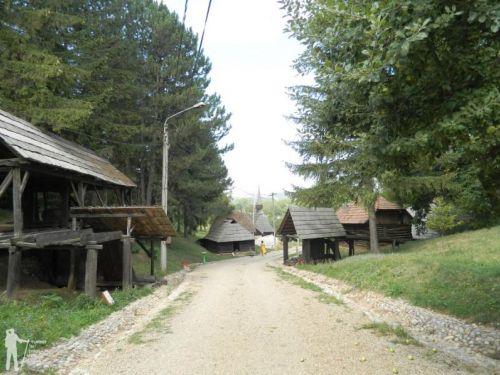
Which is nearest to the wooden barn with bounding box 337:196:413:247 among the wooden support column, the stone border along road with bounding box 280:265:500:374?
the stone border along road with bounding box 280:265:500:374

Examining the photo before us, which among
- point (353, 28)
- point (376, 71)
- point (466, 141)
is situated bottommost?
point (466, 141)

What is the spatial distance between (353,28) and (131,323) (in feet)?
25.1

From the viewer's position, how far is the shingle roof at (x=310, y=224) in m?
21.8

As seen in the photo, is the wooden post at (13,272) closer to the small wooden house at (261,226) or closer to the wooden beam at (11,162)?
the wooden beam at (11,162)

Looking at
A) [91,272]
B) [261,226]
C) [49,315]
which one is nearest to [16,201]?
[91,272]

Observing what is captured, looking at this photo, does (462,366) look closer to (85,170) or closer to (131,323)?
(131,323)

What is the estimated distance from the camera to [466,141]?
440cm

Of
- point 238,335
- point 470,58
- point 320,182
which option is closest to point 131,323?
point 238,335

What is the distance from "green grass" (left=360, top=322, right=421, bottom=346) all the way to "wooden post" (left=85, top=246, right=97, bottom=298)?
6.89 meters

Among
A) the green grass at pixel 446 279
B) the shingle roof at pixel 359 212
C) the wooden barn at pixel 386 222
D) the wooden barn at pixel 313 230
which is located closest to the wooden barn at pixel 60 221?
the green grass at pixel 446 279

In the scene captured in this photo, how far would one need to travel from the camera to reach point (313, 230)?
22219mm

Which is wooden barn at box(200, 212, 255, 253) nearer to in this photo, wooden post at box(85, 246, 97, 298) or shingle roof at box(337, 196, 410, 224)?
shingle roof at box(337, 196, 410, 224)

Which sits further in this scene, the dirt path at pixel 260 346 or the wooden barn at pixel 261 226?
the wooden barn at pixel 261 226

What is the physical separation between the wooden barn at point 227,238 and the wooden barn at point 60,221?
2383 cm
